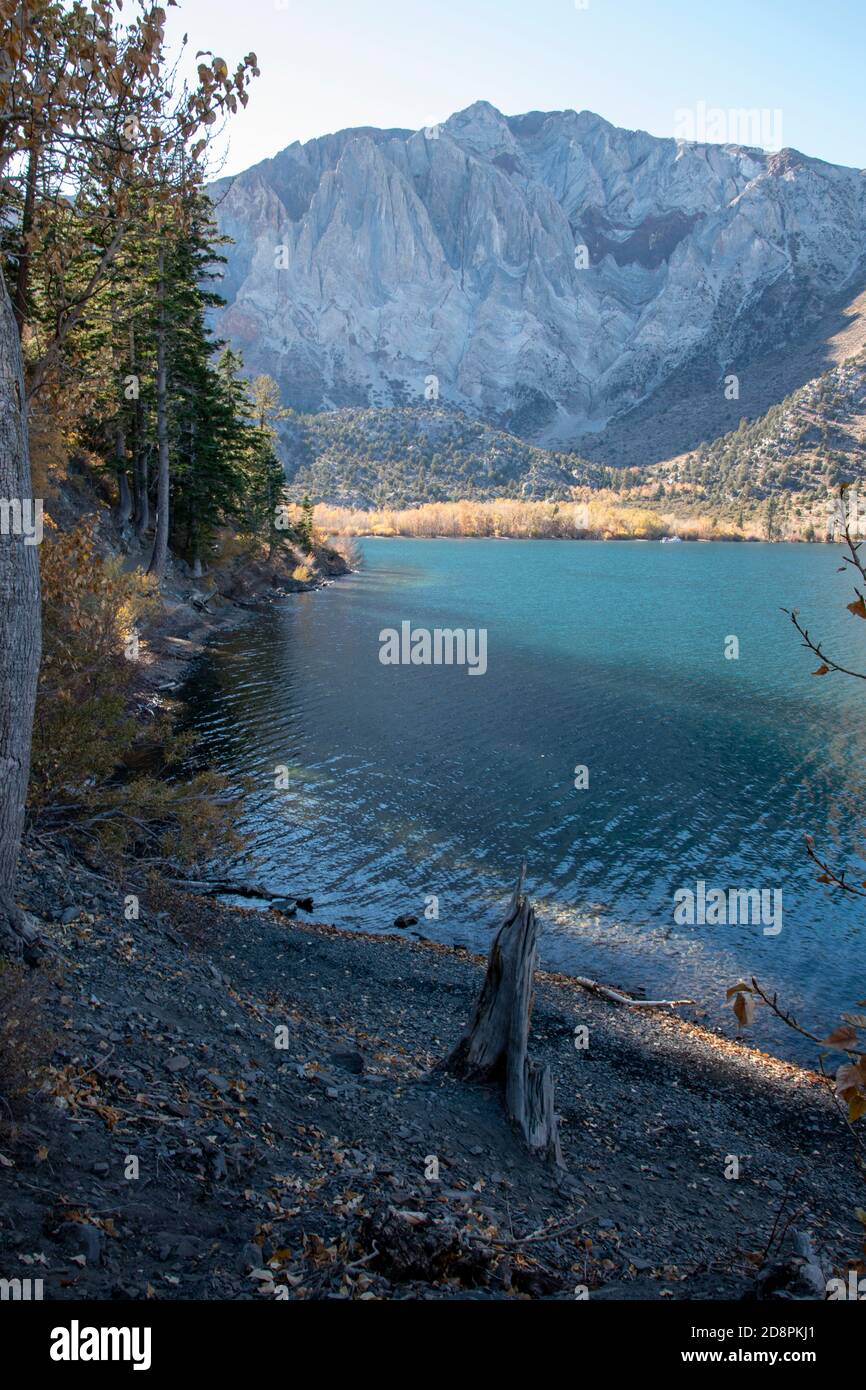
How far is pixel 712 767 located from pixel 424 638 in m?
27.2

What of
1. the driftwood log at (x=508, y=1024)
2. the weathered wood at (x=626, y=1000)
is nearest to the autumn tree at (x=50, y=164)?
the driftwood log at (x=508, y=1024)

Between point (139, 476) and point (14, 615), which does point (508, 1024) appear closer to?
point (14, 615)

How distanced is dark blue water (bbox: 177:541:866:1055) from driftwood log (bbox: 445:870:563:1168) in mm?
7422

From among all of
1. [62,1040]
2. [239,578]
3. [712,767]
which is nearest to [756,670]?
[712,767]

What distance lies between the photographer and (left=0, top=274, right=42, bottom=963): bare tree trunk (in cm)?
687

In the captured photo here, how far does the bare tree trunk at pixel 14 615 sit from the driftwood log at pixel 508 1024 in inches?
209

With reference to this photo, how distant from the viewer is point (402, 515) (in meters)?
189

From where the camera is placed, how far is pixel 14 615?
7.15 meters

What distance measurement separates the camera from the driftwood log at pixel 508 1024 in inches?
377

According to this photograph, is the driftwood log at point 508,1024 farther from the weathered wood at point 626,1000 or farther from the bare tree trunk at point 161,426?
the bare tree trunk at point 161,426

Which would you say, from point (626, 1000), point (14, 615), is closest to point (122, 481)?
point (626, 1000)

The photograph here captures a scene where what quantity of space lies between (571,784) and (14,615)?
22.8 meters
